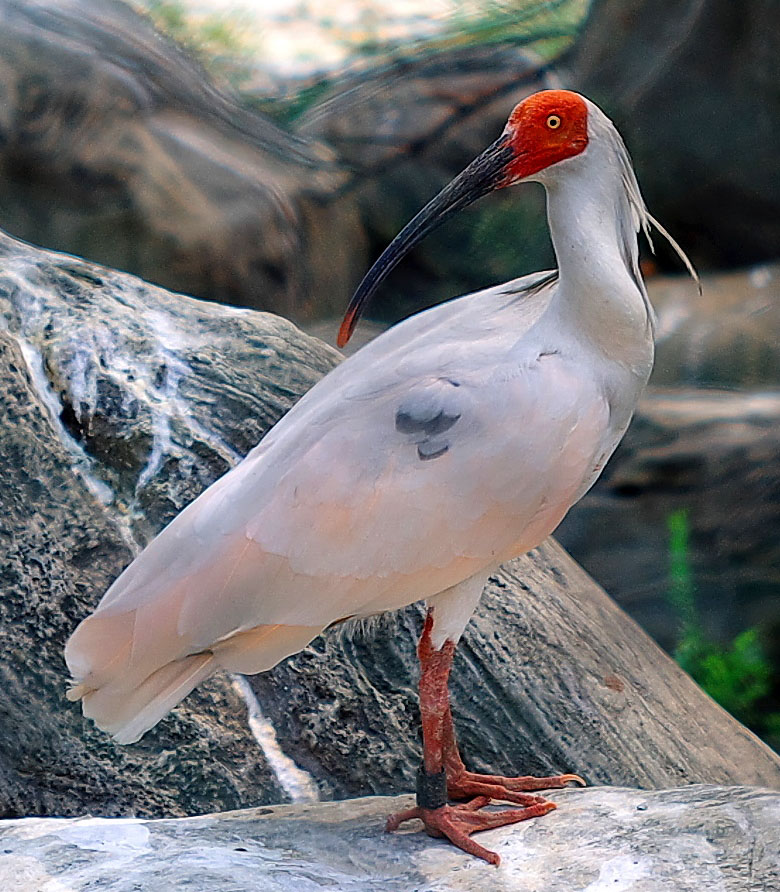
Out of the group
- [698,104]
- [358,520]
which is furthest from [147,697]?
[698,104]

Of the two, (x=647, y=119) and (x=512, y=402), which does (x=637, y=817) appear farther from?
(x=647, y=119)

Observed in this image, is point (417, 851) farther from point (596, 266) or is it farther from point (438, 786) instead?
point (596, 266)

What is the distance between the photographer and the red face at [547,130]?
7.09 feet

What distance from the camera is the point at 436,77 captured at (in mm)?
6418

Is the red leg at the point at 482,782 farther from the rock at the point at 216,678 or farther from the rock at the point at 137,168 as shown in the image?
the rock at the point at 137,168

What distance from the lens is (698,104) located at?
624 centimetres

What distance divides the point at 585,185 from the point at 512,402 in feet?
1.46

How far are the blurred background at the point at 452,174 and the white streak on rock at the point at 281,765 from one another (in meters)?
2.38

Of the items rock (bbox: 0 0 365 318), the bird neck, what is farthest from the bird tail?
rock (bbox: 0 0 365 318)

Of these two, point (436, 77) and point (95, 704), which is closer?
point (95, 704)

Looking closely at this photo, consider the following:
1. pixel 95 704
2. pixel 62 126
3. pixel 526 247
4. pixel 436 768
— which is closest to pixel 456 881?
pixel 436 768

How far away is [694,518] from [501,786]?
2.94 m

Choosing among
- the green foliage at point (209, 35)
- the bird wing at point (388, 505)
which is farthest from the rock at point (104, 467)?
the green foliage at point (209, 35)

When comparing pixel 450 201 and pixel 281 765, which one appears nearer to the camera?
pixel 450 201
